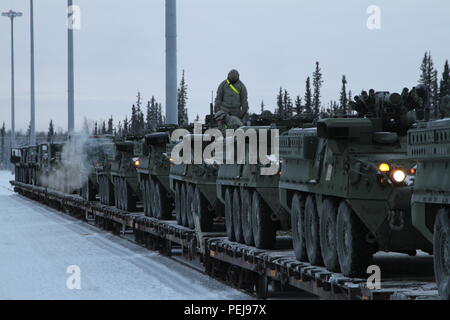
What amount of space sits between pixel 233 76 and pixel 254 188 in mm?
5149

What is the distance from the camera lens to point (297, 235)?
14.3m

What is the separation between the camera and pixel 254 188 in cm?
1636

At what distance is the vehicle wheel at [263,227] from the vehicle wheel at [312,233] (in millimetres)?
1940

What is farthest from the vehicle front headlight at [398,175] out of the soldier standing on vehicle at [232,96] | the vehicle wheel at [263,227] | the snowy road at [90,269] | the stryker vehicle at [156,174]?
the stryker vehicle at [156,174]

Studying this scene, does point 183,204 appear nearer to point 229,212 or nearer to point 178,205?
point 178,205

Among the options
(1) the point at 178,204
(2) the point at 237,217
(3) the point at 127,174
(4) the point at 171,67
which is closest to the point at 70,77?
(4) the point at 171,67

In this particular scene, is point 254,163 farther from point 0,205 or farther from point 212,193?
point 0,205

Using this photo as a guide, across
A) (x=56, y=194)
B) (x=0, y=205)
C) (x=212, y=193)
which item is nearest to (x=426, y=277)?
(x=212, y=193)

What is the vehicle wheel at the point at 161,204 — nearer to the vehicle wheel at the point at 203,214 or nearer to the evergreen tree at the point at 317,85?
the vehicle wheel at the point at 203,214

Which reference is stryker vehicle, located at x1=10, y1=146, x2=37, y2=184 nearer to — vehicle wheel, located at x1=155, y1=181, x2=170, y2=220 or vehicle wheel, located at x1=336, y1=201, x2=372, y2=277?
vehicle wheel, located at x1=155, y1=181, x2=170, y2=220

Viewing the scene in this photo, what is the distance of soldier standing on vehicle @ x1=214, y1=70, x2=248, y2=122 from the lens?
21.0 meters

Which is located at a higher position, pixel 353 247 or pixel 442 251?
pixel 442 251

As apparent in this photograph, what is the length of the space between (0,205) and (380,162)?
35424 mm

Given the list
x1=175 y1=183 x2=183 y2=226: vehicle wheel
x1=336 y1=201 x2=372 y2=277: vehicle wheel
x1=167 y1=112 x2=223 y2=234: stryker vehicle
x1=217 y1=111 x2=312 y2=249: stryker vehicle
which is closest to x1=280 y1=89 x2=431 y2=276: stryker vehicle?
x1=336 y1=201 x2=372 y2=277: vehicle wheel
